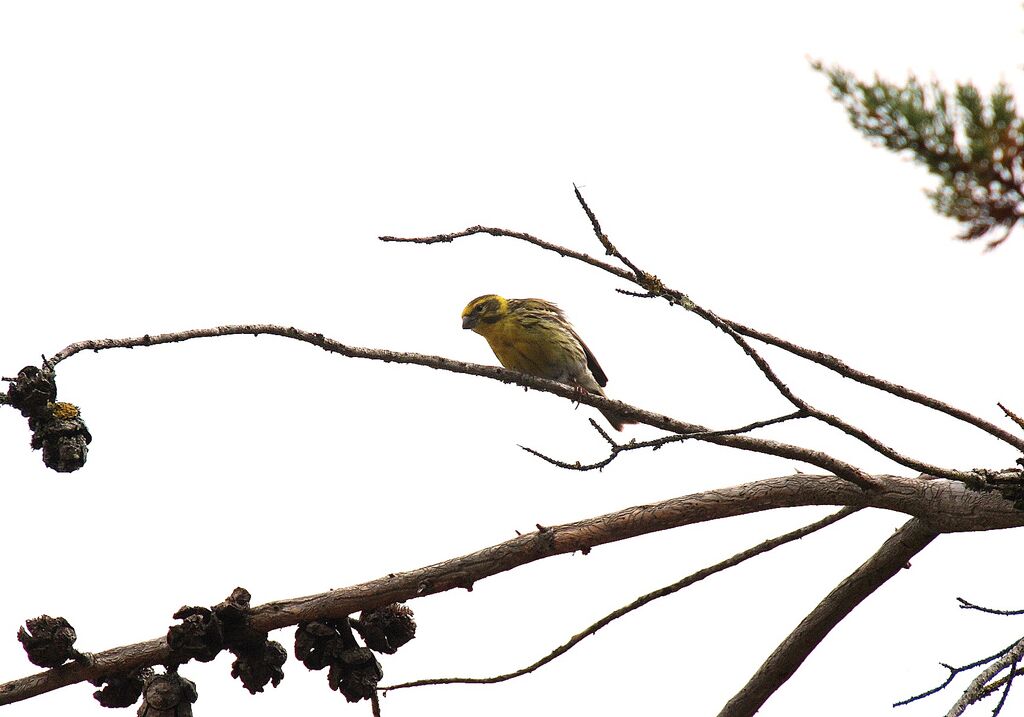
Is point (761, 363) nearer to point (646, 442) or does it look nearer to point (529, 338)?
point (646, 442)

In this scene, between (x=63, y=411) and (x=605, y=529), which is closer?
(x=63, y=411)

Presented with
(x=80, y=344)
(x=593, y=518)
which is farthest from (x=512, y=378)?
(x=80, y=344)

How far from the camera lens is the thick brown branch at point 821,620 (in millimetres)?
3627

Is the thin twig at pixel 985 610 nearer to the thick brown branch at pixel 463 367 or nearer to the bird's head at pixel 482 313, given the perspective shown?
the thick brown branch at pixel 463 367

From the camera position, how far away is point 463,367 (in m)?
3.49

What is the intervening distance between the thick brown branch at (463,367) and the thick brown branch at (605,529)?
0.12m

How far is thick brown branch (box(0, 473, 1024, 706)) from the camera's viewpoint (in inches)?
125

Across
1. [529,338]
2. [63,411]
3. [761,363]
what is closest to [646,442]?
[761,363]

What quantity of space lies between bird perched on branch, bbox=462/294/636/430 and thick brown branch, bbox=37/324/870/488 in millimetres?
2872

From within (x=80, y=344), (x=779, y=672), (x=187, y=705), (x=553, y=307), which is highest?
(x=553, y=307)

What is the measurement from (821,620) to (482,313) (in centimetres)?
337

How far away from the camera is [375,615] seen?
3361mm

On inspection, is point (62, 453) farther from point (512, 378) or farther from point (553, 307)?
point (553, 307)

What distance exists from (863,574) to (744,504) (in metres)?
0.57
